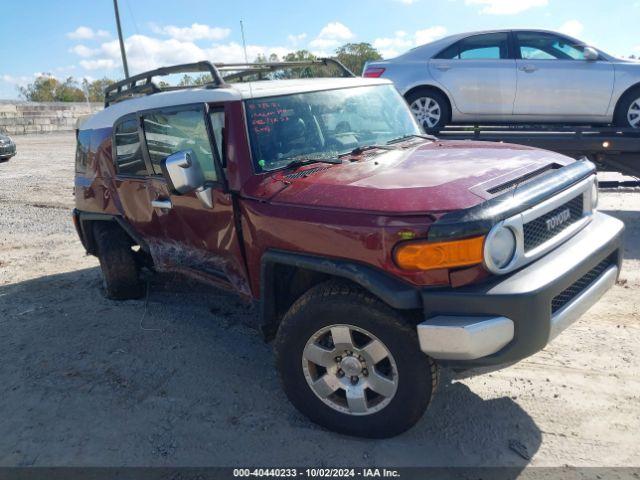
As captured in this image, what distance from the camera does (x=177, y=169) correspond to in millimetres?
3129

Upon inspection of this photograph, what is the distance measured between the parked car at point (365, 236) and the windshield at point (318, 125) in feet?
0.04

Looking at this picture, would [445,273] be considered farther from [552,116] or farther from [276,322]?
[552,116]

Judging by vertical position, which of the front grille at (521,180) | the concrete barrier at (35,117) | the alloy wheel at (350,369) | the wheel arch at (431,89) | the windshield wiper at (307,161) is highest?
the concrete barrier at (35,117)

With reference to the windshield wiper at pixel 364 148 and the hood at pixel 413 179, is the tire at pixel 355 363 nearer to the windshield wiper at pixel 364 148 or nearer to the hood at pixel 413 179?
the hood at pixel 413 179

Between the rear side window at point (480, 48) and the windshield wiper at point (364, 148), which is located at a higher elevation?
the rear side window at point (480, 48)

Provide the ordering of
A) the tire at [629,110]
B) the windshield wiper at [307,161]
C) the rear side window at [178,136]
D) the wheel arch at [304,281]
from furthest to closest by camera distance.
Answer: the tire at [629,110], the rear side window at [178,136], the windshield wiper at [307,161], the wheel arch at [304,281]

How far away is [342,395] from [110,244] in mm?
2914

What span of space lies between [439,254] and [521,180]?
2.59ft

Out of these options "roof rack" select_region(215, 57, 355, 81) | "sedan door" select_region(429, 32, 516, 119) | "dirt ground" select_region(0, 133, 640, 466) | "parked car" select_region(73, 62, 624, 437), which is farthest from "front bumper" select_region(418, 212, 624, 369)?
"sedan door" select_region(429, 32, 516, 119)

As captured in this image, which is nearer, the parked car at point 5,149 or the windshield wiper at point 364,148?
the windshield wiper at point 364,148

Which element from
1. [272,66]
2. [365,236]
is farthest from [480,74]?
[365,236]

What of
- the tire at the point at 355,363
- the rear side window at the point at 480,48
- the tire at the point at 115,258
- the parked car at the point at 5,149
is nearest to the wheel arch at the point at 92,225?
the tire at the point at 115,258

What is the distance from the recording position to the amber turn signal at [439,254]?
2.42 meters

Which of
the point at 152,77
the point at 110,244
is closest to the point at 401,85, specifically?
the point at 152,77
